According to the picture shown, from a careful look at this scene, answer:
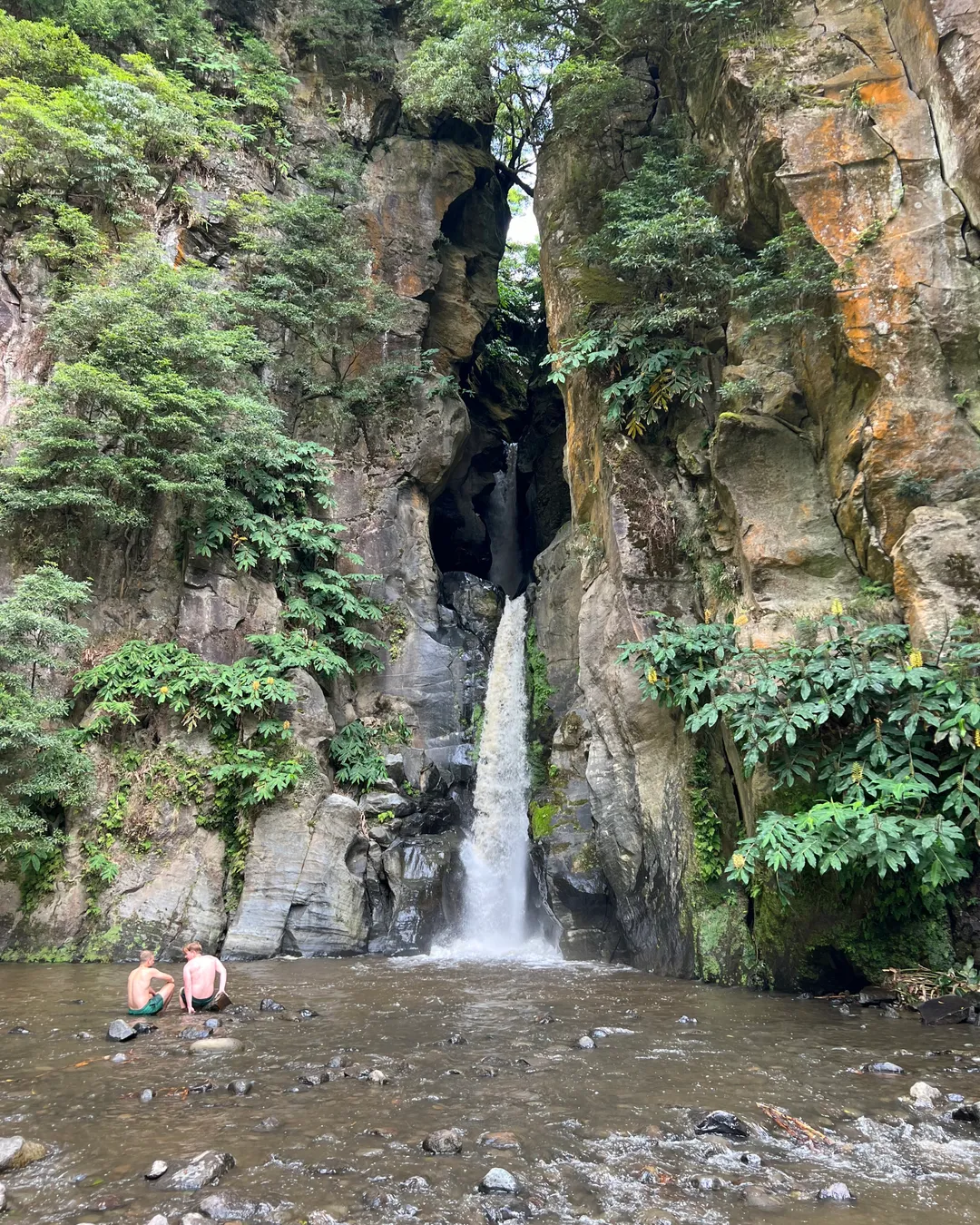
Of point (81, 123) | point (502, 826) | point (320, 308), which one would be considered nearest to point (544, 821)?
point (502, 826)

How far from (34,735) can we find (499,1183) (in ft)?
30.3

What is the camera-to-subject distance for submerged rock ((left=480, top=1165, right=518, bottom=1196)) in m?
3.61

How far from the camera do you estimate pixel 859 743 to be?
7621 mm

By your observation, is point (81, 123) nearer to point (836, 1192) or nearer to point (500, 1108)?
point (500, 1108)

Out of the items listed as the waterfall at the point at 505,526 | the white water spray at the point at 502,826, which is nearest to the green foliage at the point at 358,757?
the white water spray at the point at 502,826

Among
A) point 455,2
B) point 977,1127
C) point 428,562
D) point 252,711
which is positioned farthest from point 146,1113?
point 455,2

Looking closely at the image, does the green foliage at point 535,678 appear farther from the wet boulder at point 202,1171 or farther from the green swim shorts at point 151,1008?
the wet boulder at point 202,1171

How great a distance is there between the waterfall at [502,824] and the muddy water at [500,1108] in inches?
201

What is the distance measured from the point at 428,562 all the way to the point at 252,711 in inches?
229

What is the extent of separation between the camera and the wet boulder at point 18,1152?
3.75m

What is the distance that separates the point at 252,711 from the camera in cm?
1220

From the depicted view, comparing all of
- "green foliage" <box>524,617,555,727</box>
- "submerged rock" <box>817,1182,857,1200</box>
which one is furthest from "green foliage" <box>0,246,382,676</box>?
"submerged rock" <box>817,1182,857,1200</box>

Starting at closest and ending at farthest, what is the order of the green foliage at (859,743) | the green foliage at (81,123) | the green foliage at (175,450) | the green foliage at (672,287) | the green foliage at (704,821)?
1. the green foliage at (859,743)
2. the green foliage at (704,821)
3. the green foliage at (672,287)
4. the green foliage at (175,450)
5. the green foliage at (81,123)

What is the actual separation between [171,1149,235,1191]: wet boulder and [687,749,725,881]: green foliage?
6.79 metres
